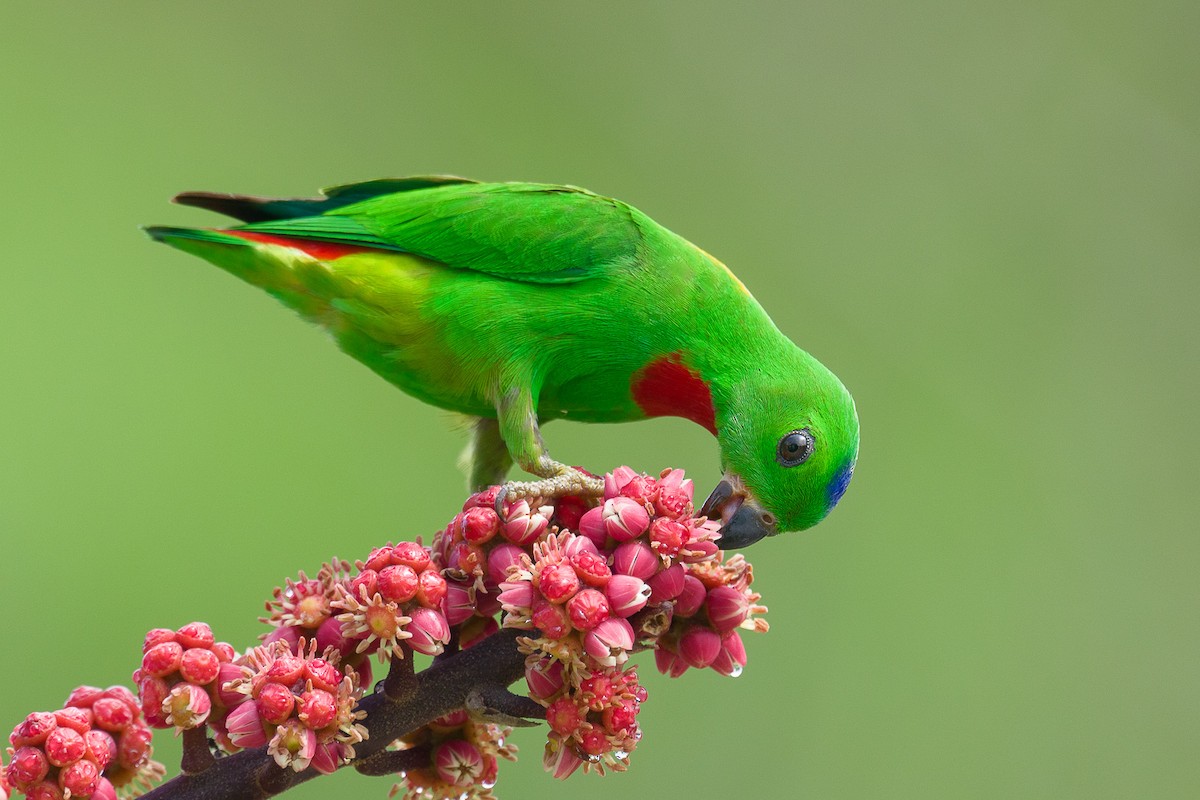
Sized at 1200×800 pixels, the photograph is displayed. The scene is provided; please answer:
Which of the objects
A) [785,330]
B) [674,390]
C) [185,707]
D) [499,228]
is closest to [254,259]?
[499,228]

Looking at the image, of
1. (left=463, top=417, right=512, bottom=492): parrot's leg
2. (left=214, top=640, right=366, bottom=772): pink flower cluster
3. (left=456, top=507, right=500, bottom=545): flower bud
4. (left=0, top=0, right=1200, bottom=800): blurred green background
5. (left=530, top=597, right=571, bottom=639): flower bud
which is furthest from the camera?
(left=0, top=0, right=1200, bottom=800): blurred green background

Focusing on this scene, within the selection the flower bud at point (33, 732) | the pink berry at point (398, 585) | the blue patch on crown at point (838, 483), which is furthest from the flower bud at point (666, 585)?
the flower bud at point (33, 732)

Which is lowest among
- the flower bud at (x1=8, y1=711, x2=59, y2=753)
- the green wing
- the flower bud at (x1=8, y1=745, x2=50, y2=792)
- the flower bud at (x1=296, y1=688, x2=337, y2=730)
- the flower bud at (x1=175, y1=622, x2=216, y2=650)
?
the flower bud at (x1=8, y1=745, x2=50, y2=792)

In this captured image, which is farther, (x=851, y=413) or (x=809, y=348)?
(x=809, y=348)

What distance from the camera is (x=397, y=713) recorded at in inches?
84.0

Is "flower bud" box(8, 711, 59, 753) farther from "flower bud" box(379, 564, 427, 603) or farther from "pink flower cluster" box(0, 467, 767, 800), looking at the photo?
"flower bud" box(379, 564, 427, 603)

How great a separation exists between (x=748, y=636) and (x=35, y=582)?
11.7ft

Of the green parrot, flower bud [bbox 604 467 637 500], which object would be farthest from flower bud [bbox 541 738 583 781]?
the green parrot

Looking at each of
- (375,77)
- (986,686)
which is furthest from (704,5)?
(986,686)

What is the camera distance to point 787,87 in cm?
809

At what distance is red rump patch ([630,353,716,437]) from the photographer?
332 cm

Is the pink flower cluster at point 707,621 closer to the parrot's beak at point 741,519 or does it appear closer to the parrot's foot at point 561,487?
the parrot's foot at point 561,487

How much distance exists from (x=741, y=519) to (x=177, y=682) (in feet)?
4.96

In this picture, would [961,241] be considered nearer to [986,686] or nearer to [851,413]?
[986,686]
